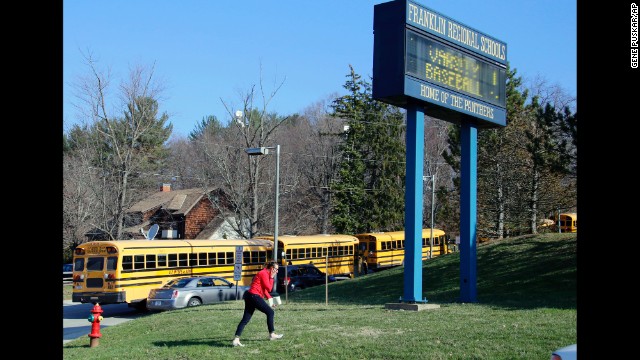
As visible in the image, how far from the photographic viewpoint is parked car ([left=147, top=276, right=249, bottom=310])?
22562mm

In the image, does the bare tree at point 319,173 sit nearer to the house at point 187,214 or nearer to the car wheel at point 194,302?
the house at point 187,214

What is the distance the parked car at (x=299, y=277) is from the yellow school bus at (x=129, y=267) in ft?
12.3

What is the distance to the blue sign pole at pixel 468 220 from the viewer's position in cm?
1823

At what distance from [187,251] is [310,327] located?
1520cm

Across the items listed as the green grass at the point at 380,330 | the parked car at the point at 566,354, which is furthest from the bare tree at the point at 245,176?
the parked car at the point at 566,354

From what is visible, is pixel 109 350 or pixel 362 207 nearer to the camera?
pixel 109 350

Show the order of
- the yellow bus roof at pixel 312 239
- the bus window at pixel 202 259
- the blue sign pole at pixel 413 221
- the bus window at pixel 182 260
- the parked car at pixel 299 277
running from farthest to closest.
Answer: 1. the yellow bus roof at pixel 312 239
2. the parked car at pixel 299 277
3. the bus window at pixel 202 259
4. the bus window at pixel 182 260
5. the blue sign pole at pixel 413 221

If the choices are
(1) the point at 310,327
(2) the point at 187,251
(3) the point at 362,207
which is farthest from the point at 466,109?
(3) the point at 362,207

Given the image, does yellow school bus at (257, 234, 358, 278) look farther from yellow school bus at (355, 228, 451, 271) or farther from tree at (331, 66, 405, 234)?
tree at (331, 66, 405, 234)

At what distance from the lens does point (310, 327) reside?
13539 millimetres

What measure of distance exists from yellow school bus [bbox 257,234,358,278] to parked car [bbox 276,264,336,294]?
1.50 metres

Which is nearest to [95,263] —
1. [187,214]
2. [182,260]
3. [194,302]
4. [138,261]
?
[138,261]

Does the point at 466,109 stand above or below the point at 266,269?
above
